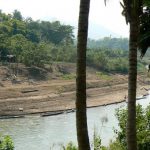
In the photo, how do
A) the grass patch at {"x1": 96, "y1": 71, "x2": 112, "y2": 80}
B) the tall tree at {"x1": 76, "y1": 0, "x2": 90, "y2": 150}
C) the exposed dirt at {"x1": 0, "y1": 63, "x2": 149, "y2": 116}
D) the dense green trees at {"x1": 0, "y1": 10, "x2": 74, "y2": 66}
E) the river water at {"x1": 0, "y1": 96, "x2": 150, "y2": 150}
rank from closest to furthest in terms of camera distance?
the tall tree at {"x1": 76, "y1": 0, "x2": 90, "y2": 150}, the river water at {"x1": 0, "y1": 96, "x2": 150, "y2": 150}, the exposed dirt at {"x1": 0, "y1": 63, "x2": 149, "y2": 116}, the dense green trees at {"x1": 0, "y1": 10, "x2": 74, "y2": 66}, the grass patch at {"x1": 96, "y1": 71, "x2": 112, "y2": 80}

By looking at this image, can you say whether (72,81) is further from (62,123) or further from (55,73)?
(62,123)

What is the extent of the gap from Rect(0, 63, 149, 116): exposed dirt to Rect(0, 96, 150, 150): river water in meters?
4.50

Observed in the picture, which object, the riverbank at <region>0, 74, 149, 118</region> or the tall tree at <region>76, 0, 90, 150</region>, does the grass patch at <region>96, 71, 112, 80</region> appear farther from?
the tall tree at <region>76, 0, 90, 150</region>

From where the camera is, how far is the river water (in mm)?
37062

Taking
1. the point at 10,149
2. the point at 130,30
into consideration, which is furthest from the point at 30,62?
the point at 130,30

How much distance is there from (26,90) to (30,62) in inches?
398

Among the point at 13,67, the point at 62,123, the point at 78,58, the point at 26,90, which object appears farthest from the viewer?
the point at 13,67

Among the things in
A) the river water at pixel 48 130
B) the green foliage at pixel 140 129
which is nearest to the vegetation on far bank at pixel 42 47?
the river water at pixel 48 130

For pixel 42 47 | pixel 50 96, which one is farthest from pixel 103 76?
pixel 50 96

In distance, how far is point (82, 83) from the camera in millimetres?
7605

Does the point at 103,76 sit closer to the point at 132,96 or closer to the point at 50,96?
the point at 50,96

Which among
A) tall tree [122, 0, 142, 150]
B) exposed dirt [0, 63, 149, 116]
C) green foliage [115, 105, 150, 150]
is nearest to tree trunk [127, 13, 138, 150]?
tall tree [122, 0, 142, 150]

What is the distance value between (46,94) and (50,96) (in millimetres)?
999

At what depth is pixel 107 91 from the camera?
7725cm
